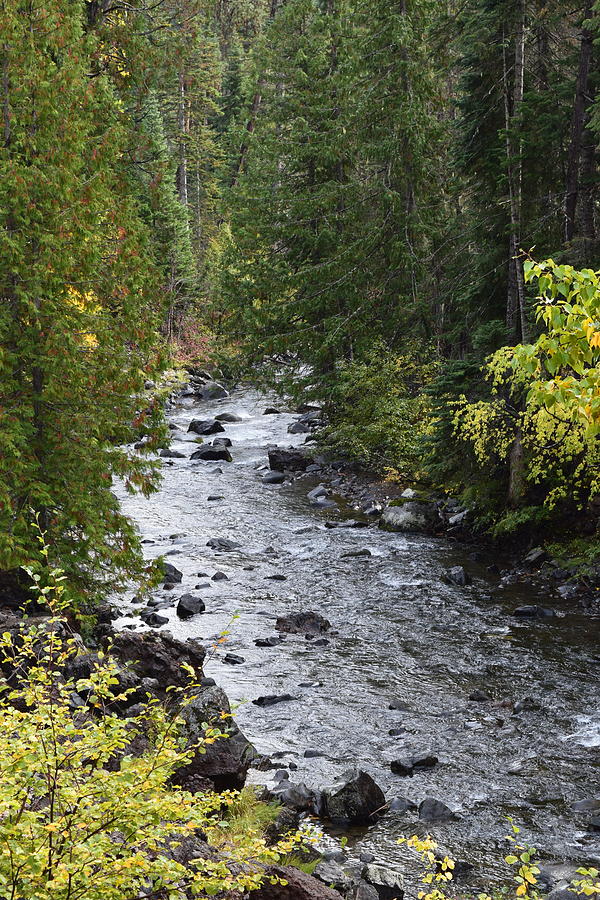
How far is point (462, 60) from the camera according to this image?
1664 cm

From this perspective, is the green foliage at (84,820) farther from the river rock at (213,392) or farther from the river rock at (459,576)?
the river rock at (213,392)

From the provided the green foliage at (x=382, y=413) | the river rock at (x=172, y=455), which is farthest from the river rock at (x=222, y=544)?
the river rock at (x=172, y=455)

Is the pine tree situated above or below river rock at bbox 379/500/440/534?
above

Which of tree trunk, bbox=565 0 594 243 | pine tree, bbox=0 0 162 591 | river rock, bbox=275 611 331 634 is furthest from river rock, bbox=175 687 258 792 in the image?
tree trunk, bbox=565 0 594 243

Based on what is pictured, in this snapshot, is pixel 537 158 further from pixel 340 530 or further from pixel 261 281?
pixel 261 281

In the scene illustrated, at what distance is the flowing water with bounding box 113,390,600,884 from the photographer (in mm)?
7887

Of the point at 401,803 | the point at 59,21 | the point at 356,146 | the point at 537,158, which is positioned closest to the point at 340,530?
the point at 537,158

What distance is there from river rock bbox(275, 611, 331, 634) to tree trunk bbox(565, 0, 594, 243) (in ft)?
27.1

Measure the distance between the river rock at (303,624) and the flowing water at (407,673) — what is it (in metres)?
0.19

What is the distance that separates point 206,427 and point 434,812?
71.0ft

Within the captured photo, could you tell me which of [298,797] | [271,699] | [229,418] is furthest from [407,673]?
[229,418]

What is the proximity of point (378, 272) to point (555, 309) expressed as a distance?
2097cm

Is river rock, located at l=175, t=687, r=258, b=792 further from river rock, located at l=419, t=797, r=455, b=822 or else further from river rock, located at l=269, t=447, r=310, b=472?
river rock, located at l=269, t=447, r=310, b=472

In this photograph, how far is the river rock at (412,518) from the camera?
56.4ft
